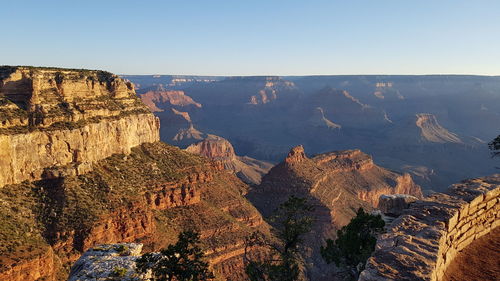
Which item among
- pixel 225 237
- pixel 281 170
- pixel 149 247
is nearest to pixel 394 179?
pixel 281 170

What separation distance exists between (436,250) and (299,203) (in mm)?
17182

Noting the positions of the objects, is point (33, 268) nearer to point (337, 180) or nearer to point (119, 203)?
A: point (119, 203)

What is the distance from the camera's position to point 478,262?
15719mm

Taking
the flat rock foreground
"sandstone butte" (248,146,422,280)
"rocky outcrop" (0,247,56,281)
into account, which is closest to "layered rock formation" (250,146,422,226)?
"sandstone butte" (248,146,422,280)

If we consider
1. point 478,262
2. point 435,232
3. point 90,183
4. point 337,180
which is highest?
point 435,232

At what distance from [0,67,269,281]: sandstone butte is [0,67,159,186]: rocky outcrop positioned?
157 millimetres

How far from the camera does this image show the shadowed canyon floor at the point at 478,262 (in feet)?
48.1

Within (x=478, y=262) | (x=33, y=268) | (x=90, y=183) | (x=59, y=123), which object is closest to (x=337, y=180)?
(x=90, y=183)

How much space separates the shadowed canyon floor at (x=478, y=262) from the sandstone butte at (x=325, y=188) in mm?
55686

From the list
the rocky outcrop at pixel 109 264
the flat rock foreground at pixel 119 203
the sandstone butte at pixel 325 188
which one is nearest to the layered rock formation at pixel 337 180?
the sandstone butte at pixel 325 188

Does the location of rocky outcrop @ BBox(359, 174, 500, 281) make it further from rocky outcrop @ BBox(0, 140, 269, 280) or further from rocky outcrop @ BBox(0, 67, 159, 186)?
rocky outcrop @ BBox(0, 67, 159, 186)

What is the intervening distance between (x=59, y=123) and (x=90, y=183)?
1081 centimetres

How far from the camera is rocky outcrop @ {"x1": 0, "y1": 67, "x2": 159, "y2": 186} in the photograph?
4997cm

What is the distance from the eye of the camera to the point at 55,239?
4506 centimetres
